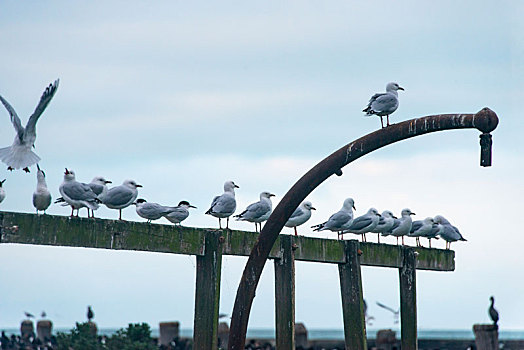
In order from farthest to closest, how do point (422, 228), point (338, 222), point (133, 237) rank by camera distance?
point (422, 228) < point (338, 222) < point (133, 237)

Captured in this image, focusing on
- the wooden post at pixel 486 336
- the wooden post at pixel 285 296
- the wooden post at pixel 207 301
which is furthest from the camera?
the wooden post at pixel 486 336

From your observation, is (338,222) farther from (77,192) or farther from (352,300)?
(77,192)

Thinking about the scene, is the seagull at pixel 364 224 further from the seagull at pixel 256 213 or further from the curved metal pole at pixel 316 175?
the curved metal pole at pixel 316 175

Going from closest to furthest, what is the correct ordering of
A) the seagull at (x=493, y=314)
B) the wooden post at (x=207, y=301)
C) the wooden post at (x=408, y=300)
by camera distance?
1. the wooden post at (x=207, y=301)
2. the wooden post at (x=408, y=300)
3. the seagull at (x=493, y=314)

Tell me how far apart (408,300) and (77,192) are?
16.9 ft

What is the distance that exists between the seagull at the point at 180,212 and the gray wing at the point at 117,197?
665 millimetres

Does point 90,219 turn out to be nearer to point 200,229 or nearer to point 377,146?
point 200,229

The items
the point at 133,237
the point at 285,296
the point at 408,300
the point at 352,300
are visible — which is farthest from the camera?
the point at 408,300

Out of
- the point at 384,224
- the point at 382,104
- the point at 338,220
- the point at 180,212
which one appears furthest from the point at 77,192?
the point at 384,224

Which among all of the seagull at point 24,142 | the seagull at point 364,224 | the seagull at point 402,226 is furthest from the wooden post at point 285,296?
the seagull at point 402,226

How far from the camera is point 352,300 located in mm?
13547

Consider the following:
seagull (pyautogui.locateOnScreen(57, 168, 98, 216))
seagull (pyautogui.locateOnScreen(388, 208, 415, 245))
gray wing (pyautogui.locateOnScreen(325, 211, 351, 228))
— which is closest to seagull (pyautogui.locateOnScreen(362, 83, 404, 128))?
gray wing (pyautogui.locateOnScreen(325, 211, 351, 228))

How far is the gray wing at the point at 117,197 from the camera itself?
578 inches

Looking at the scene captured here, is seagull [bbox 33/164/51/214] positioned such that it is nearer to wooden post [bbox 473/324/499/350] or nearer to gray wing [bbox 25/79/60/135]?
gray wing [bbox 25/79/60/135]
